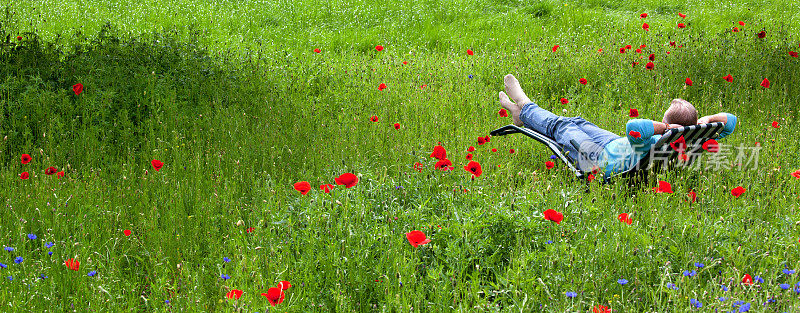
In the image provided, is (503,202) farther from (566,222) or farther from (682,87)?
(682,87)

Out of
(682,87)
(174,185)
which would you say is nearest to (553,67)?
(682,87)

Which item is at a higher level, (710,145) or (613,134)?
(710,145)

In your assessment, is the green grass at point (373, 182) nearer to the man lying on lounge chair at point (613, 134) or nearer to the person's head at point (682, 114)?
the man lying on lounge chair at point (613, 134)

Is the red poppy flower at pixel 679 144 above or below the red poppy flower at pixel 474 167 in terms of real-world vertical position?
below

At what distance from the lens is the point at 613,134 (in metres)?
4.27

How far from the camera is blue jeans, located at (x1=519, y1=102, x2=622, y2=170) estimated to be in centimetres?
414

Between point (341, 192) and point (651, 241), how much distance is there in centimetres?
155

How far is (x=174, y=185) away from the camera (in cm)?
369

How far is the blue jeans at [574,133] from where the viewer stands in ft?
13.6

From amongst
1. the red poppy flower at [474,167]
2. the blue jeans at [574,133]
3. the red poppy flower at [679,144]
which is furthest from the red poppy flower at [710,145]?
the red poppy flower at [474,167]

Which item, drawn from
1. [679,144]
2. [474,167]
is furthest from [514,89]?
[474,167]

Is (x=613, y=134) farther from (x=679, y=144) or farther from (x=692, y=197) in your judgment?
(x=692, y=197)

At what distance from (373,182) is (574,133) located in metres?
Result: 1.70

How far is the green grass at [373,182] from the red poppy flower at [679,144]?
9.9 inches
